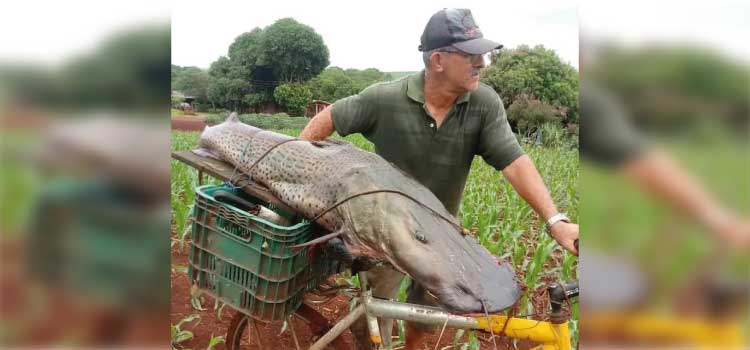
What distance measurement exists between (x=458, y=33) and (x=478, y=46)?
0.11m

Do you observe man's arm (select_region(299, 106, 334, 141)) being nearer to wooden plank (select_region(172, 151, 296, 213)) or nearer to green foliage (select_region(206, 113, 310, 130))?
wooden plank (select_region(172, 151, 296, 213))

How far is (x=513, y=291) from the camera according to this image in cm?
168

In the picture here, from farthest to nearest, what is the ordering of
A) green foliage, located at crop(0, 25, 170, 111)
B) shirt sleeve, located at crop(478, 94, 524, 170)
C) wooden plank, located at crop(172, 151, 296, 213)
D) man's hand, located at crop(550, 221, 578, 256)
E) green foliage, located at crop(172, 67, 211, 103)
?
shirt sleeve, located at crop(478, 94, 524, 170) → wooden plank, located at crop(172, 151, 296, 213) → man's hand, located at crop(550, 221, 578, 256) → green foliage, located at crop(172, 67, 211, 103) → green foliage, located at crop(0, 25, 170, 111)

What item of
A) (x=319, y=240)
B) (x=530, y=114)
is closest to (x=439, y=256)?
(x=319, y=240)

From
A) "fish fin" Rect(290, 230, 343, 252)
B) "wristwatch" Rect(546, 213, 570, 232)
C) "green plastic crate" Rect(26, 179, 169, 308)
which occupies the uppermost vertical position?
"green plastic crate" Rect(26, 179, 169, 308)

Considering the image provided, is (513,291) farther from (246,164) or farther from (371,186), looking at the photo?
(246,164)

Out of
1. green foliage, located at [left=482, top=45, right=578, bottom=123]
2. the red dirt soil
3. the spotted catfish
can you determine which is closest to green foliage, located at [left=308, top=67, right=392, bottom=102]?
the red dirt soil

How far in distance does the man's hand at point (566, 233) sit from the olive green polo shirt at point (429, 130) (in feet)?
1.79

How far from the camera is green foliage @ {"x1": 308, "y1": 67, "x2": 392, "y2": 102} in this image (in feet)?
29.0

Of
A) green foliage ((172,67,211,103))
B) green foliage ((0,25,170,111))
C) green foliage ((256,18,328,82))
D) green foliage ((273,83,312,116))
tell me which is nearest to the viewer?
green foliage ((0,25,170,111))

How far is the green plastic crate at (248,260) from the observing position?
6.34ft

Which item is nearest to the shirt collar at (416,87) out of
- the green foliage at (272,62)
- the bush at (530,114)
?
the green foliage at (272,62)

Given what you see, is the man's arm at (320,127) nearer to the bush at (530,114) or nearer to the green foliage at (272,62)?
the green foliage at (272,62)

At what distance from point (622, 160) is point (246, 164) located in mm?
2053
